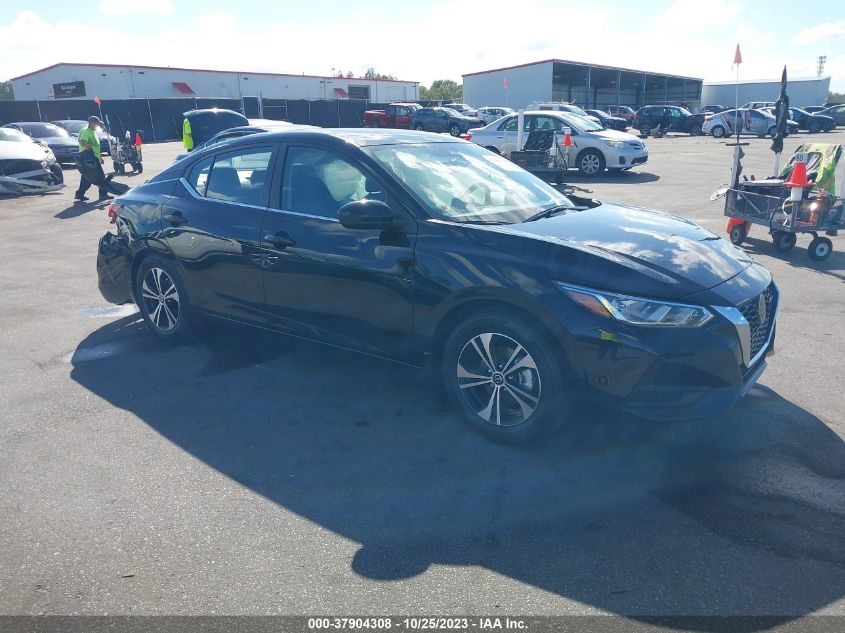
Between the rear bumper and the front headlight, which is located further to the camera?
the rear bumper

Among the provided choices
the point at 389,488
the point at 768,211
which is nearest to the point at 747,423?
the point at 389,488

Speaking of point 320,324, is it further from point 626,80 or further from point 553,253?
point 626,80

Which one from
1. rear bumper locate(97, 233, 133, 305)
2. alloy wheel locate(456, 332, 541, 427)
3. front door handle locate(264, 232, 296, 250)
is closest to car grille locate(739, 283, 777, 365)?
alloy wheel locate(456, 332, 541, 427)

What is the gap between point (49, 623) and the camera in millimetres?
2693

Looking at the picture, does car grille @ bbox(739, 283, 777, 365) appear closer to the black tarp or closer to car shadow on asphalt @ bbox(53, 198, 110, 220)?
car shadow on asphalt @ bbox(53, 198, 110, 220)

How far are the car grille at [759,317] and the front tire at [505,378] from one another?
42.1 inches

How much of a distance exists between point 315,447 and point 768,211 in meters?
7.30

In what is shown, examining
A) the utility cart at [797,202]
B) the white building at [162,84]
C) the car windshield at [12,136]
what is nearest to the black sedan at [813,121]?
the white building at [162,84]

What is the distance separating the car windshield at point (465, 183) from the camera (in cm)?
437

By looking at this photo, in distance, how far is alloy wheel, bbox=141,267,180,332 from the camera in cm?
569

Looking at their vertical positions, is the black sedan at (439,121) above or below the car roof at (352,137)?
below

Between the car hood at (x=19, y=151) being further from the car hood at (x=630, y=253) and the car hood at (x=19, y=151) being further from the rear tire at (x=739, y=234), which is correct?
the car hood at (x=630, y=253)

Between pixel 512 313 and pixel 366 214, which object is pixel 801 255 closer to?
pixel 512 313

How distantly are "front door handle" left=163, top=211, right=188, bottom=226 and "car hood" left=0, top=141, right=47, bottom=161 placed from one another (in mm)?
13065
